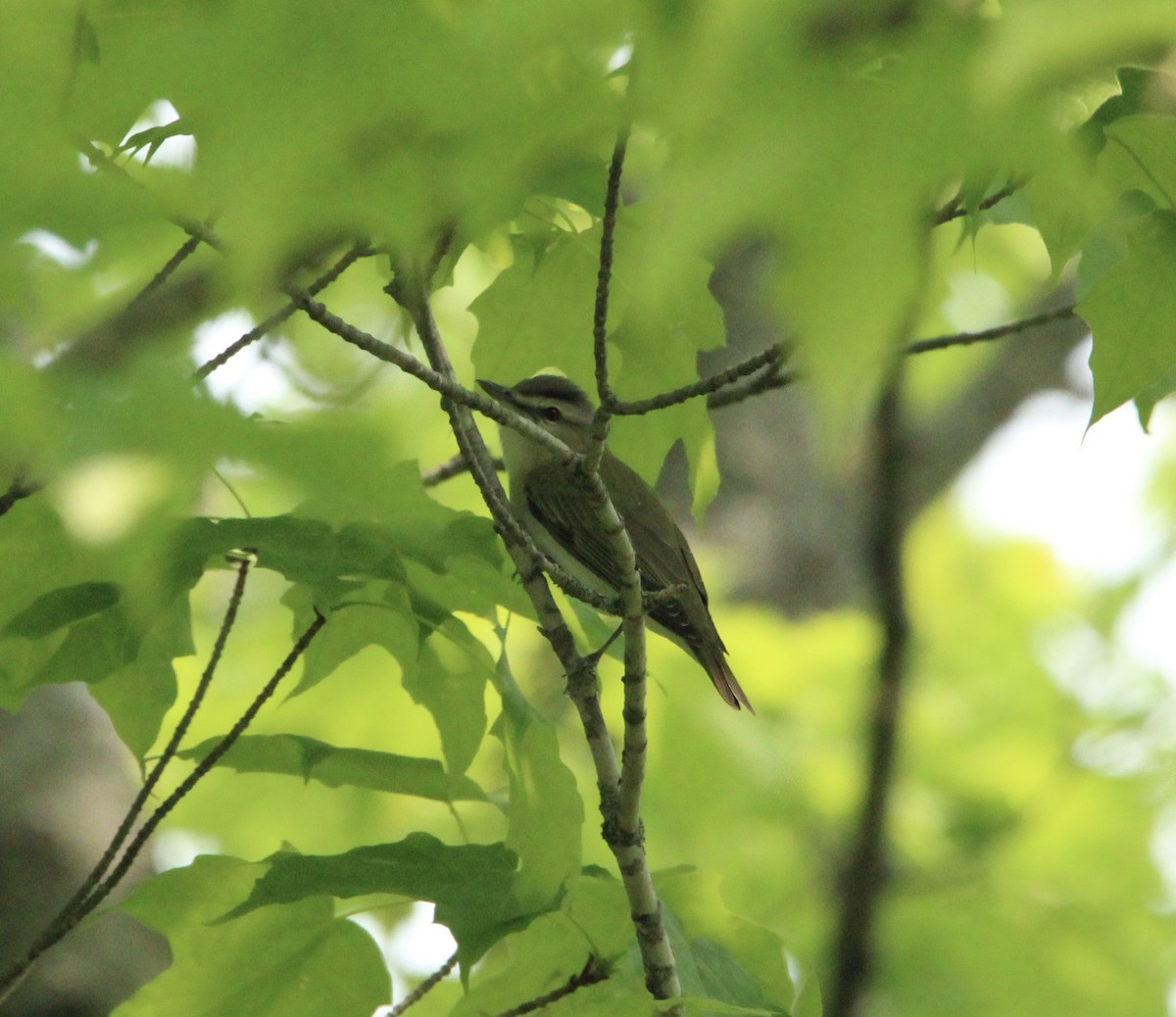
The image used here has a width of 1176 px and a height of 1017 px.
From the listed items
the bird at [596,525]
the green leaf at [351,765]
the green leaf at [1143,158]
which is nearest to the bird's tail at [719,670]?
the bird at [596,525]

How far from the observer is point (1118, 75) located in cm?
259

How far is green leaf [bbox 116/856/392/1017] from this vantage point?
289 centimetres

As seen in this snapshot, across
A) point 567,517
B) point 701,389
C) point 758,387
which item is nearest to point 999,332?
point 758,387

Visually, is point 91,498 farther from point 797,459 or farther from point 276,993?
point 797,459

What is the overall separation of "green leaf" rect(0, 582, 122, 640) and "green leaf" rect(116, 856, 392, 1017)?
666mm

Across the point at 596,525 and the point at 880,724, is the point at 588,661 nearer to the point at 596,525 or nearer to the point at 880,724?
the point at 880,724

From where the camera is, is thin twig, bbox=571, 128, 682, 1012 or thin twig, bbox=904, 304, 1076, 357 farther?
thin twig, bbox=904, 304, 1076, 357

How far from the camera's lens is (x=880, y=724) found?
370cm

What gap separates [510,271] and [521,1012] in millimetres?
1736

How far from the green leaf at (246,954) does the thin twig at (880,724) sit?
132 cm

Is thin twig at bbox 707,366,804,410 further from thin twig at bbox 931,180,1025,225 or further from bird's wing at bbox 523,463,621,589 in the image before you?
bird's wing at bbox 523,463,621,589

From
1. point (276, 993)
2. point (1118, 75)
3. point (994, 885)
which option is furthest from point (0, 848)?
point (994, 885)

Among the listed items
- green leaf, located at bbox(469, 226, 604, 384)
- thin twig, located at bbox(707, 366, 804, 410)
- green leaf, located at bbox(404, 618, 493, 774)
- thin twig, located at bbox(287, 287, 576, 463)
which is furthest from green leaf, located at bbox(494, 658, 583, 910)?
thin twig, located at bbox(707, 366, 804, 410)

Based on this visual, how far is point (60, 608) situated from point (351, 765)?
69 cm
